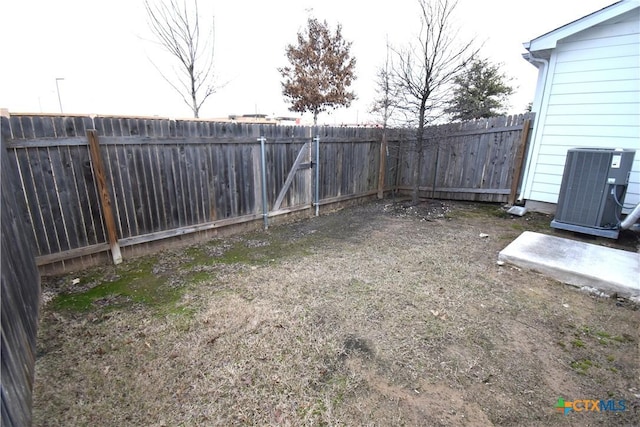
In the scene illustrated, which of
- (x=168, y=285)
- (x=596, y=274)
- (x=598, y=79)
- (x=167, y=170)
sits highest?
(x=598, y=79)

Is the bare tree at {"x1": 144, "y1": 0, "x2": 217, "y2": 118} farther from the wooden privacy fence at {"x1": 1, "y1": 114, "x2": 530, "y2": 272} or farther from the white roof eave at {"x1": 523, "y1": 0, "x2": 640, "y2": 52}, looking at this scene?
the white roof eave at {"x1": 523, "y1": 0, "x2": 640, "y2": 52}

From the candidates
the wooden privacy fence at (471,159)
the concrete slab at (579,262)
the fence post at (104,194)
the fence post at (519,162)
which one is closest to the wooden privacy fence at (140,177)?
the fence post at (104,194)

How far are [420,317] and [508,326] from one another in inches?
28.2

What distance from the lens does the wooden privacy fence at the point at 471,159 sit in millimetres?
6188

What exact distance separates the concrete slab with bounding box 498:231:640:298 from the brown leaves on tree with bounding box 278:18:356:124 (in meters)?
15.1

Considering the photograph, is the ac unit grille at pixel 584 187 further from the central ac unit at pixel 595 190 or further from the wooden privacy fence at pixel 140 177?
the wooden privacy fence at pixel 140 177

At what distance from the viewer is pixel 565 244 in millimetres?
3879

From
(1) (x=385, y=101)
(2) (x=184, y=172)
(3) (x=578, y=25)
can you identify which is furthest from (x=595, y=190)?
(2) (x=184, y=172)

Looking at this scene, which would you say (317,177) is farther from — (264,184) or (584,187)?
(584,187)

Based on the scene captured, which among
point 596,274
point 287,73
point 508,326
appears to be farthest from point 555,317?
point 287,73

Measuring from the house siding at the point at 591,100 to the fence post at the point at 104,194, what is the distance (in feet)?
23.5

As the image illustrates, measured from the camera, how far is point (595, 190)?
14.2ft

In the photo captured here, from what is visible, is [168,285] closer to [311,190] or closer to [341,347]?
[341,347]

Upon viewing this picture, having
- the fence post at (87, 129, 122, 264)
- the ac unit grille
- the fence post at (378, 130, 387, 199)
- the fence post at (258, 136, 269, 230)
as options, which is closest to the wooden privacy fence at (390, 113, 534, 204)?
the fence post at (378, 130, 387, 199)
